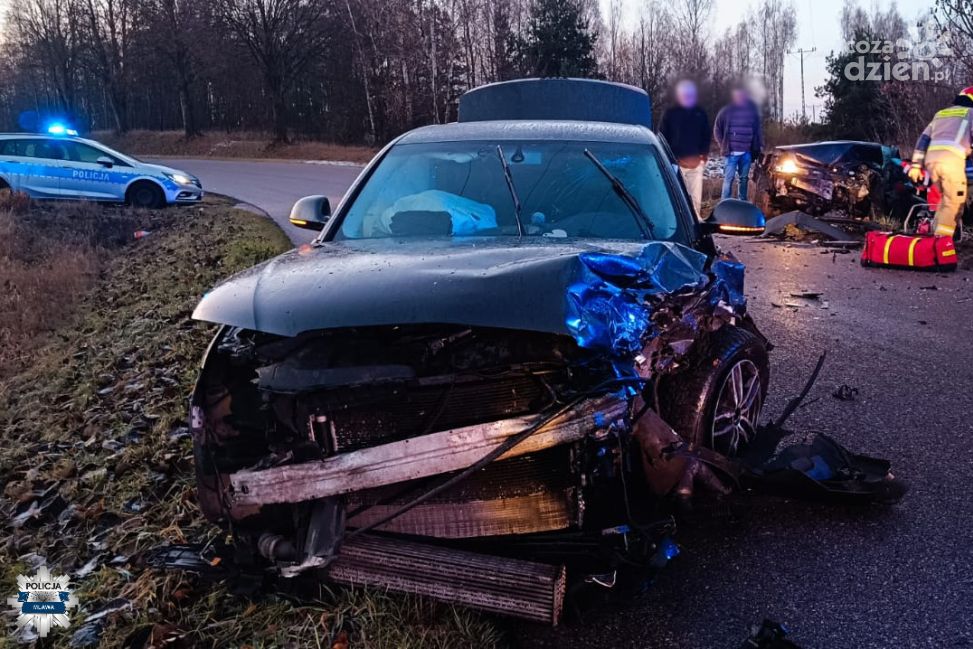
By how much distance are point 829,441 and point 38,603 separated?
10.8 ft

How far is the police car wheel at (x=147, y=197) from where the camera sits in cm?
1595

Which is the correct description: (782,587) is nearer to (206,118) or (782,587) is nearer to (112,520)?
(112,520)

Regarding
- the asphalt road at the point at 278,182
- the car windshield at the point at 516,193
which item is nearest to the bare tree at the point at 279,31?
the asphalt road at the point at 278,182

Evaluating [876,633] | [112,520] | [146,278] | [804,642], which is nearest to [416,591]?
[804,642]

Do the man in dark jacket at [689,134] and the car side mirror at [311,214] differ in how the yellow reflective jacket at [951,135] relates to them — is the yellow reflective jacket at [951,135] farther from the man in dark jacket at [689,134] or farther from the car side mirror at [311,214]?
the car side mirror at [311,214]

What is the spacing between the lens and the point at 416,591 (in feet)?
7.70

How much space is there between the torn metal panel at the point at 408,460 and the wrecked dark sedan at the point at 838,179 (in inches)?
462

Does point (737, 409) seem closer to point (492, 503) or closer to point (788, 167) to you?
point (492, 503)

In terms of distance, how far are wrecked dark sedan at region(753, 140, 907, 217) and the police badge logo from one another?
1241 cm

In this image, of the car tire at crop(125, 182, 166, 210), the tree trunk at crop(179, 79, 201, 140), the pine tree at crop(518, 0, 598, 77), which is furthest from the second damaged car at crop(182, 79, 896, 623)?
the tree trunk at crop(179, 79, 201, 140)

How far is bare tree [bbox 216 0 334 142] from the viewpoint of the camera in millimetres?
38562

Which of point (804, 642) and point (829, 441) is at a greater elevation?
point (829, 441)

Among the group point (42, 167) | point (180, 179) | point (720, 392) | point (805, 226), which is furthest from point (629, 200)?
point (42, 167)

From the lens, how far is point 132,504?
3.59m
